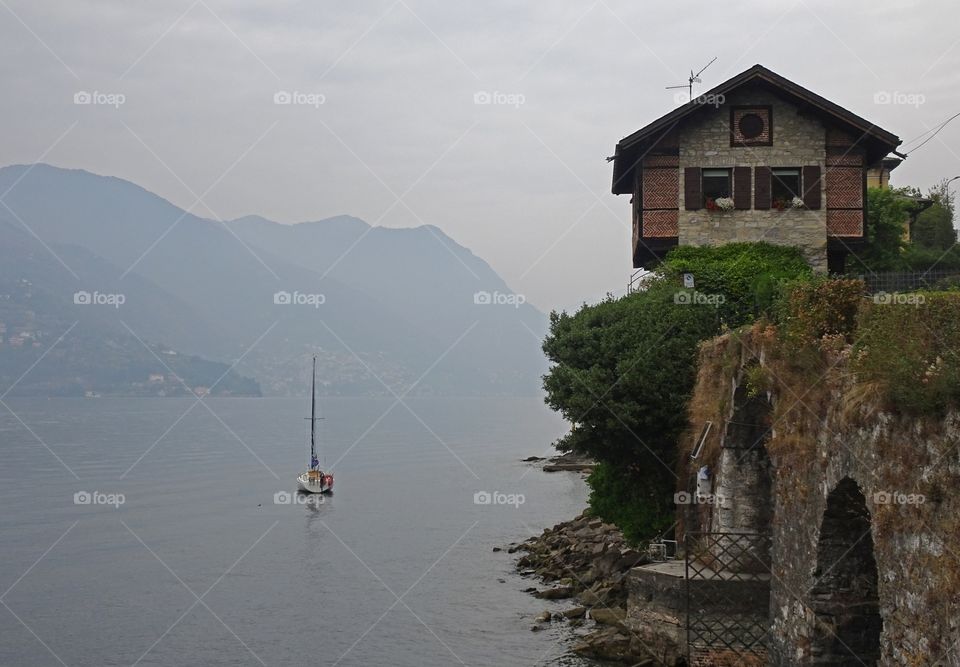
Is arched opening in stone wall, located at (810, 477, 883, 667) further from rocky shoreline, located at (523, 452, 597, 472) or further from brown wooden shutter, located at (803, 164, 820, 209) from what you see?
rocky shoreline, located at (523, 452, 597, 472)

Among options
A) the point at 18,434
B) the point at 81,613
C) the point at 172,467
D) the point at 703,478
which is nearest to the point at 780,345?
the point at 703,478

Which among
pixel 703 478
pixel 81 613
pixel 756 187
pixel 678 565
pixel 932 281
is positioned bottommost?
pixel 81 613

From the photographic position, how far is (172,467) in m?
102

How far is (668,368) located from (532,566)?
717 inches

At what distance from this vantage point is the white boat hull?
79.6 meters

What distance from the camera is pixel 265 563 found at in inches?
1975

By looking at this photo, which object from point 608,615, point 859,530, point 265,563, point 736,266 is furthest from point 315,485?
point 859,530

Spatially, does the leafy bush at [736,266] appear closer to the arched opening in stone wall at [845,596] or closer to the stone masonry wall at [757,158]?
the stone masonry wall at [757,158]

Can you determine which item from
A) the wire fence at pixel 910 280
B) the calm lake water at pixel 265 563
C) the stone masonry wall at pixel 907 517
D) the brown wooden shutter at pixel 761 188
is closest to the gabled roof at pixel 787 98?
the brown wooden shutter at pixel 761 188

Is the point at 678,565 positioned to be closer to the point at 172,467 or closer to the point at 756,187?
the point at 756,187

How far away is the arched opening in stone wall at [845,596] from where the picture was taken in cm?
1644

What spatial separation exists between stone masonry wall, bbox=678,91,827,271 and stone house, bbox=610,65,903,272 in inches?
1.4

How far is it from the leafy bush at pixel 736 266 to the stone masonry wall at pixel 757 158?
45 cm

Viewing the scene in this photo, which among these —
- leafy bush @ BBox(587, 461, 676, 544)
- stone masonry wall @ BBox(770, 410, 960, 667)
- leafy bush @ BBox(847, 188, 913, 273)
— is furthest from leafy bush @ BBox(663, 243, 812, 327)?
stone masonry wall @ BBox(770, 410, 960, 667)
